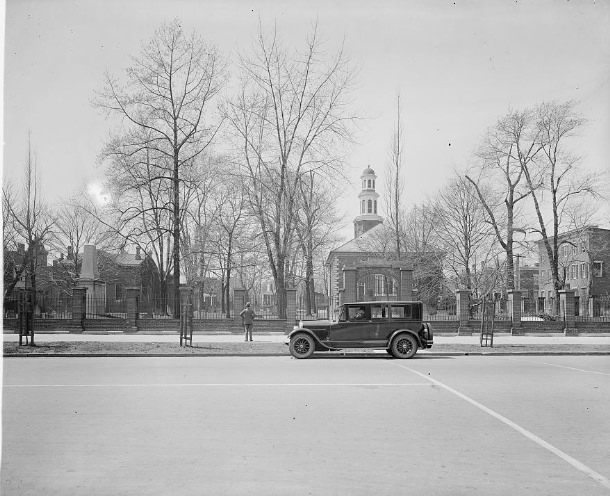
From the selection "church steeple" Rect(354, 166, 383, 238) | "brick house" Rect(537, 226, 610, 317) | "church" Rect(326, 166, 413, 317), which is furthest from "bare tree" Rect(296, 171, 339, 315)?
"church steeple" Rect(354, 166, 383, 238)

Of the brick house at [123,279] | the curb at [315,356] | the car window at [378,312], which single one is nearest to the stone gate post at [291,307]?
the brick house at [123,279]

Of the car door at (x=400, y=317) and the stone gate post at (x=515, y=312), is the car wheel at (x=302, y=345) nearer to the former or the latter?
the car door at (x=400, y=317)

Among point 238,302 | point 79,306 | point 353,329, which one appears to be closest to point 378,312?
point 353,329

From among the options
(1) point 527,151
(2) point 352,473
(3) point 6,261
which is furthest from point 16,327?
(1) point 527,151

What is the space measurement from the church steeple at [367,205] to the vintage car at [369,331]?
71.8 meters

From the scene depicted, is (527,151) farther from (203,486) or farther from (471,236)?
(203,486)

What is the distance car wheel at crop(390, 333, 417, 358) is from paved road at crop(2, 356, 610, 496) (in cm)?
461

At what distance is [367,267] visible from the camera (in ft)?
125

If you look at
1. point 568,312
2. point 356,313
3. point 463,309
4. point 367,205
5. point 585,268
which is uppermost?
point 367,205

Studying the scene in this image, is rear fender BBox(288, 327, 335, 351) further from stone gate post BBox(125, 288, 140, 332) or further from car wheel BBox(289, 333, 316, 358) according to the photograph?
stone gate post BBox(125, 288, 140, 332)

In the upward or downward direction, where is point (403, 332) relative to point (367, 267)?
downward

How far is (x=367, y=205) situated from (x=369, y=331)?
75.0 meters

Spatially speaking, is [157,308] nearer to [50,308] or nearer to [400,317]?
[50,308]

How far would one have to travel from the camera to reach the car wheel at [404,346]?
57.4 feet
